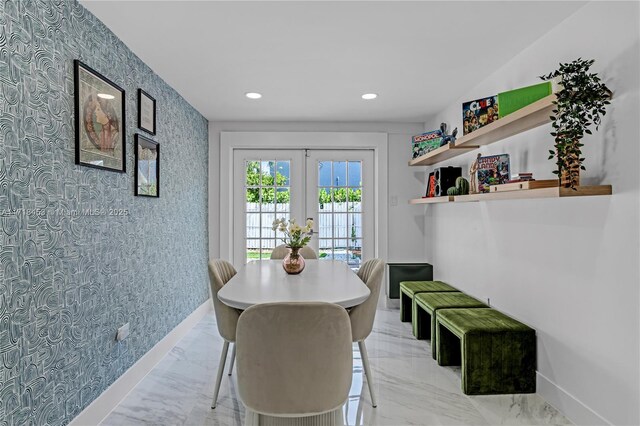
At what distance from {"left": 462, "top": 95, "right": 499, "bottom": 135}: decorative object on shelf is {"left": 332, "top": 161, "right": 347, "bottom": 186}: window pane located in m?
2.17

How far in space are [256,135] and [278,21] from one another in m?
2.66

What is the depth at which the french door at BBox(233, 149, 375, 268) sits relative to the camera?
5055 mm

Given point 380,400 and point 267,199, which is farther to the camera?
point 267,199

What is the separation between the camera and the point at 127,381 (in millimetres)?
2631

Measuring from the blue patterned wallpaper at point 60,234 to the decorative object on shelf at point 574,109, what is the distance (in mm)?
2392

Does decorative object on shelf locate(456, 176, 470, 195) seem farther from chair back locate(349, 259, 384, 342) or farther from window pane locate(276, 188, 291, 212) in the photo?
window pane locate(276, 188, 291, 212)

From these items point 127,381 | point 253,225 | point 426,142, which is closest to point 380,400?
point 127,381

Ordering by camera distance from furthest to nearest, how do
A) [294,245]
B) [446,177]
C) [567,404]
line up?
[446,177] → [294,245] → [567,404]

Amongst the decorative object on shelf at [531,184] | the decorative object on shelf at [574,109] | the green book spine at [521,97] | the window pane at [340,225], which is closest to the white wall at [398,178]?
the window pane at [340,225]

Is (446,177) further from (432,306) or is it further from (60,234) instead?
(60,234)

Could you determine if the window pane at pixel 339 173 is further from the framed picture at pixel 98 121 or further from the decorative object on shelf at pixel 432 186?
the framed picture at pixel 98 121

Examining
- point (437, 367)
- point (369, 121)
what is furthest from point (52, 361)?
point (369, 121)

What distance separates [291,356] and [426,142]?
303 cm

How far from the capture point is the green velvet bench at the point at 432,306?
3.19m
